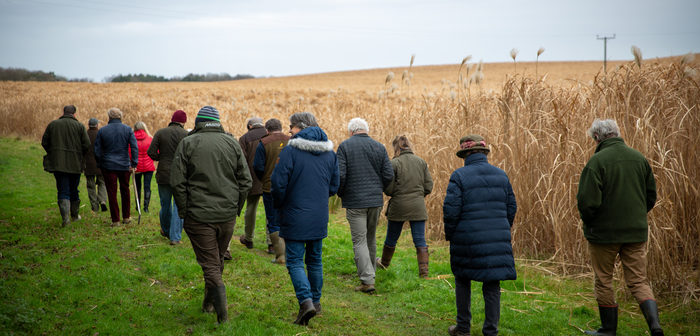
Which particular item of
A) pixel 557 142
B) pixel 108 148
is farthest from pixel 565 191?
pixel 108 148

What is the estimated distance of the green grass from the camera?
500 centimetres

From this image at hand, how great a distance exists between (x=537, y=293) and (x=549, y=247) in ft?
4.57

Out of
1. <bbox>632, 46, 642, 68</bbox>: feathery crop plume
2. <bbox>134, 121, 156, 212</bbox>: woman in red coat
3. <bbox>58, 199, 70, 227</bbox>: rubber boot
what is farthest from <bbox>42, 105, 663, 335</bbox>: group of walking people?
<bbox>134, 121, 156, 212</bbox>: woman in red coat

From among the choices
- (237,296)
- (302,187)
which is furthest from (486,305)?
(237,296)

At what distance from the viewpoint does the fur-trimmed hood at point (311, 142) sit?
4930 millimetres

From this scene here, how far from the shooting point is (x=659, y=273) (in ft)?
19.2

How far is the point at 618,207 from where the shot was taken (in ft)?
15.4

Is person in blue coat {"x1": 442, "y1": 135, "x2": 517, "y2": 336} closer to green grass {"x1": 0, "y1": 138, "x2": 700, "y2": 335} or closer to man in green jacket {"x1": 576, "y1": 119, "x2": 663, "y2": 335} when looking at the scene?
man in green jacket {"x1": 576, "y1": 119, "x2": 663, "y2": 335}

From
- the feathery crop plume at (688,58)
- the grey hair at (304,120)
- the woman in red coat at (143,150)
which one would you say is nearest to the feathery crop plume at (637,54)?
the feathery crop plume at (688,58)

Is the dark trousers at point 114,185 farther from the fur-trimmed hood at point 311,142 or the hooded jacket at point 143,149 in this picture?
the fur-trimmed hood at point 311,142

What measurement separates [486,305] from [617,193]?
1.58 m

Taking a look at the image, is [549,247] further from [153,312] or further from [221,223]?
[153,312]

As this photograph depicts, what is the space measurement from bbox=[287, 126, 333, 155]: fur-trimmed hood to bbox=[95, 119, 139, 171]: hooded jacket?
532 cm

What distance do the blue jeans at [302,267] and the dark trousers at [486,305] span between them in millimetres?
1391
